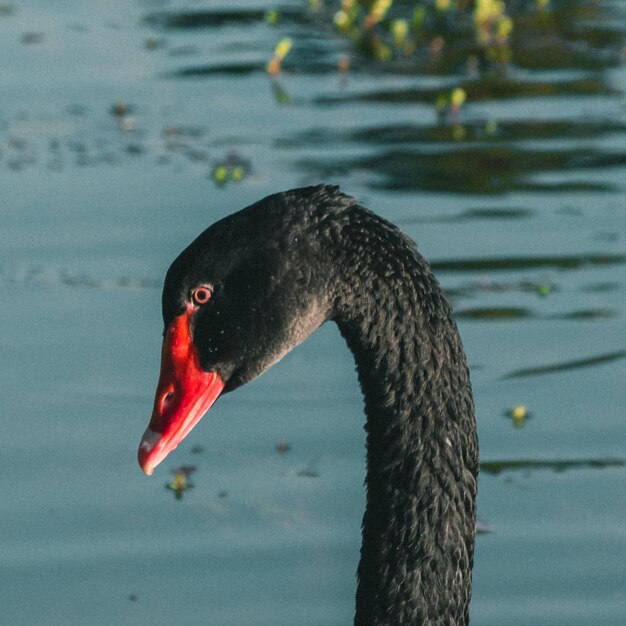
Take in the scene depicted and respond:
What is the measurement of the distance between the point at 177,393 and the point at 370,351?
0.55 metres

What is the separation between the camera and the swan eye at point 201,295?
450 centimetres

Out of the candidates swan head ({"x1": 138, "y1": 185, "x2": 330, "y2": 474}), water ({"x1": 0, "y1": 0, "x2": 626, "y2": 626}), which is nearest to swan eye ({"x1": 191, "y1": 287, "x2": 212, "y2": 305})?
swan head ({"x1": 138, "y1": 185, "x2": 330, "y2": 474})

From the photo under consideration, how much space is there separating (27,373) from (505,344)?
2.17 meters

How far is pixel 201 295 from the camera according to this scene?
14.8ft

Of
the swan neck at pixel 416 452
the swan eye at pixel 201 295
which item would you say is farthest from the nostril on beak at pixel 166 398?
the swan neck at pixel 416 452

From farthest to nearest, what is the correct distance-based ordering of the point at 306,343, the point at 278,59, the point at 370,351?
1. the point at 278,59
2. the point at 306,343
3. the point at 370,351

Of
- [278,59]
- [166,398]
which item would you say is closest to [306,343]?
[166,398]

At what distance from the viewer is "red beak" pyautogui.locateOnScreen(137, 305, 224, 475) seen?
4555mm

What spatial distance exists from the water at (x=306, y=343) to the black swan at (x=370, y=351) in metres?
1.30

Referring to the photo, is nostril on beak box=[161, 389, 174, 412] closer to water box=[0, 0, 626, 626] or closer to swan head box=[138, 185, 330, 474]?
swan head box=[138, 185, 330, 474]

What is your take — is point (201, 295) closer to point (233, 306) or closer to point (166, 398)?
point (233, 306)

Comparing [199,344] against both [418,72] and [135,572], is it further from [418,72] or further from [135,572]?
[418,72]

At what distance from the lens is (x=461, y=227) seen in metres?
8.77

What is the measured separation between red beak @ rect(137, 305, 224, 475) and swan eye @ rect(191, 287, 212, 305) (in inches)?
1.2
